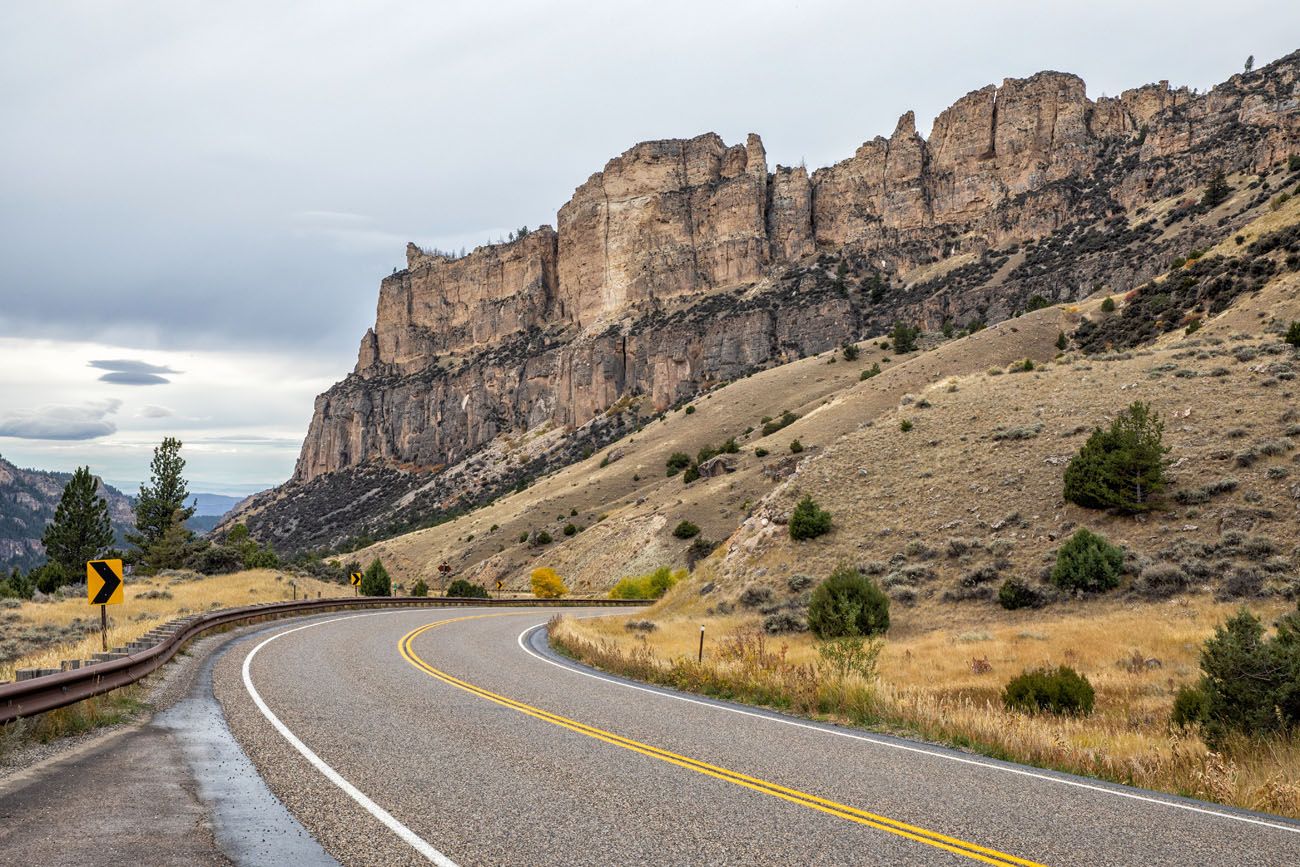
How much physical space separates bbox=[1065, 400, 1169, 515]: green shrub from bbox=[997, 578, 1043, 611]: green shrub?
4487mm

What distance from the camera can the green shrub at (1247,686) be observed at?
31.5 feet

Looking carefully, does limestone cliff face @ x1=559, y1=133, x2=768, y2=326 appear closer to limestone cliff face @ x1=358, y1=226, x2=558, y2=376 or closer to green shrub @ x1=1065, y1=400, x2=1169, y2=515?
limestone cliff face @ x1=358, y1=226, x2=558, y2=376

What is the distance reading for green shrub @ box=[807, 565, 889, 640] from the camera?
67.5 ft

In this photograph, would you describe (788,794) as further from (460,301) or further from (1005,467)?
(460,301)

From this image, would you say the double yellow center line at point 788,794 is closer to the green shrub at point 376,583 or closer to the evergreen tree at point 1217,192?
the green shrub at point 376,583

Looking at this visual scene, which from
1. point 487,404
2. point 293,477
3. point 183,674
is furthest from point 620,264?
point 183,674

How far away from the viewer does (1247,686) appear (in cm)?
1004

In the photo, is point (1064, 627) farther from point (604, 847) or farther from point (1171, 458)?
point (604, 847)

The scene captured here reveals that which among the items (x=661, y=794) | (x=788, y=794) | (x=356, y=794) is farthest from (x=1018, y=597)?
(x=356, y=794)

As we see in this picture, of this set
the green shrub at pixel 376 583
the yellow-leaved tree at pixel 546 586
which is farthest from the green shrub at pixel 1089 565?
the green shrub at pixel 376 583

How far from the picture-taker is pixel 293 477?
182500mm

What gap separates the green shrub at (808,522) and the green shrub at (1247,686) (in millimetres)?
17608

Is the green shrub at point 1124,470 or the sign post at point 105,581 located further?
the green shrub at point 1124,470

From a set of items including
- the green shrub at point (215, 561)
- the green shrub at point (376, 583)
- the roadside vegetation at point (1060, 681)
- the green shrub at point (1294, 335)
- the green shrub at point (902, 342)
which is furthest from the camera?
the green shrub at point (902, 342)
